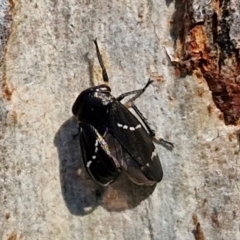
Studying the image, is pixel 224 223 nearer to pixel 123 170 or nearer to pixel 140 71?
pixel 123 170

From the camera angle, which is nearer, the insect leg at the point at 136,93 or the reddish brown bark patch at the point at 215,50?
the reddish brown bark patch at the point at 215,50

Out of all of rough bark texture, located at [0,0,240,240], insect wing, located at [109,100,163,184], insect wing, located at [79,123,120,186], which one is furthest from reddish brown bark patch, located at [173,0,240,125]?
insect wing, located at [79,123,120,186]

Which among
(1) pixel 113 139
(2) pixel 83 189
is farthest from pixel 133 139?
(2) pixel 83 189

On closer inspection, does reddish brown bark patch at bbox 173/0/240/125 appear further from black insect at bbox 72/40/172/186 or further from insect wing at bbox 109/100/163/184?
insect wing at bbox 109/100/163/184

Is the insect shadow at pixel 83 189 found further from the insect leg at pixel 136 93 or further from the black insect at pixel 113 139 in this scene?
the insect leg at pixel 136 93

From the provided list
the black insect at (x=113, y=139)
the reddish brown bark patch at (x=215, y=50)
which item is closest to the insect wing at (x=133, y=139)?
the black insect at (x=113, y=139)

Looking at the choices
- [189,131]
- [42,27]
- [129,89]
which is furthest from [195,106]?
[42,27]

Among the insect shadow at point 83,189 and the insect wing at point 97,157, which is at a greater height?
the insect wing at point 97,157
